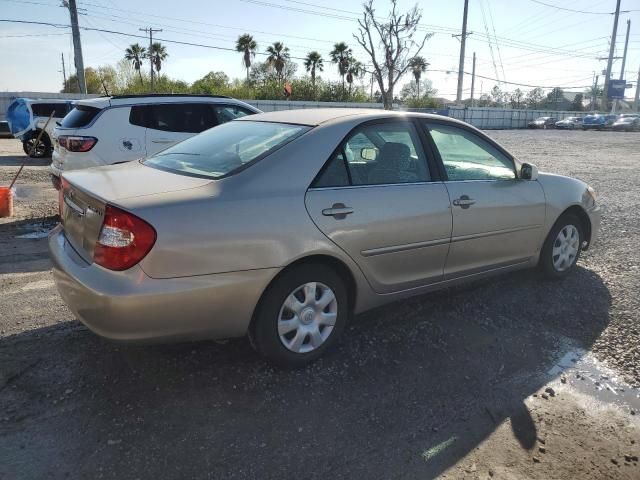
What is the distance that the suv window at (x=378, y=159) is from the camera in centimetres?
334

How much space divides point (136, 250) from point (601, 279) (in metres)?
4.38

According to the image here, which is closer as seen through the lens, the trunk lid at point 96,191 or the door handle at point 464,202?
the trunk lid at point 96,191

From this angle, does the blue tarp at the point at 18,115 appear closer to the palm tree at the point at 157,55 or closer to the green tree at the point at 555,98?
the palm tree at the point at 157,55

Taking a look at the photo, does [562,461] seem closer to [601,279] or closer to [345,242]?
[345,242]

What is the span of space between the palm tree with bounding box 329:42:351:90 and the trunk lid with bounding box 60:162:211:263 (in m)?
53.1

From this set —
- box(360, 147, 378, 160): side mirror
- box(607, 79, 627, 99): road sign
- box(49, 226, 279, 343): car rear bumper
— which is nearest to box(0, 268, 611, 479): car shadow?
box(49, 226, 279, 343): car rear bumper

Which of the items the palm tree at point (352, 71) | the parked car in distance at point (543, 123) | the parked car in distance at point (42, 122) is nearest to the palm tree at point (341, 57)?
the palm tree at point (352, 71)

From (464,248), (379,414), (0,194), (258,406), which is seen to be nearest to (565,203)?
(464,248)

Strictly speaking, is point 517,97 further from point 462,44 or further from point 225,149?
point 225,149

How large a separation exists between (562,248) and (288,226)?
10.1 ft

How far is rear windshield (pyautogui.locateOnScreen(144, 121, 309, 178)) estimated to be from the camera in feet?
10.7

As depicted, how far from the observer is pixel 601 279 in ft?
16.4

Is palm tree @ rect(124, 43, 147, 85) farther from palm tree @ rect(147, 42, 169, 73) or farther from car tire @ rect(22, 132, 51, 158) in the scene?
car tire @ rect(22, 132, 51, 158)

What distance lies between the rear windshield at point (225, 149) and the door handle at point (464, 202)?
1268 millimetres
